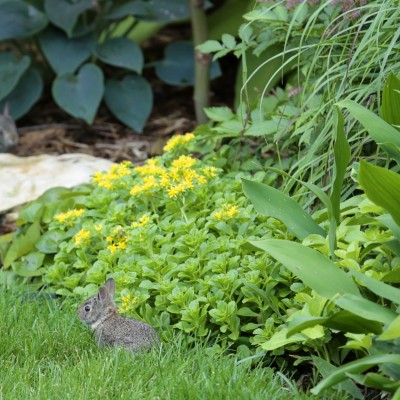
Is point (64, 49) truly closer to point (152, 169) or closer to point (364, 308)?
point (152, 169)

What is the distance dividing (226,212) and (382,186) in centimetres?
119

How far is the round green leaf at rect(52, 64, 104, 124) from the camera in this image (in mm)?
6434

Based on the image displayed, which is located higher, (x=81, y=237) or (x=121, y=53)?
(x=121, y=53)

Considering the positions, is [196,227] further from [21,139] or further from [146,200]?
[21,139]

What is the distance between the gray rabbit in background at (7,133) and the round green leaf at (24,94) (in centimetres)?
19

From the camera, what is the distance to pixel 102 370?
126 inches

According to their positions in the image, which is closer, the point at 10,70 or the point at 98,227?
the point at 98,227

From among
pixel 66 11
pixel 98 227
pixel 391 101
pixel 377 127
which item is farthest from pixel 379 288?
pixel 66 11

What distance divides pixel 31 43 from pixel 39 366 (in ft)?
14.4

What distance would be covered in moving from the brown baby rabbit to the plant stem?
123 inches

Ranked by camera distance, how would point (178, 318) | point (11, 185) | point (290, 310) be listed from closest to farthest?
point (290, 310)
point (178, 318)
point (11, 185)

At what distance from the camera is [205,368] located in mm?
3256

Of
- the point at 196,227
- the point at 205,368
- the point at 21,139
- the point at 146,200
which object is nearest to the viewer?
the point at 205,368

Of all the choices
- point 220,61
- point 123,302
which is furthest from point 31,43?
point 123,302
